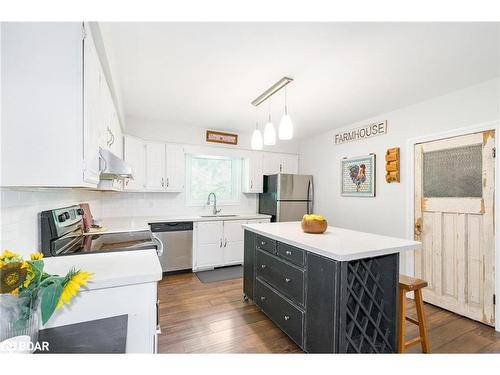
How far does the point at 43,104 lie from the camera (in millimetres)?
979

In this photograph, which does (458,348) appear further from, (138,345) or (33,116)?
(33,116)

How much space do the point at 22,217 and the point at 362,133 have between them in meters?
3.92

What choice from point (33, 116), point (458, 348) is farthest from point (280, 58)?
point (458, 348)

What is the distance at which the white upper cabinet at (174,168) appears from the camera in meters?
3.87

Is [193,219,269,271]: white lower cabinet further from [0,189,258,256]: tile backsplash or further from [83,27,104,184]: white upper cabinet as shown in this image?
[83,27,104,184]: white upper cabinet

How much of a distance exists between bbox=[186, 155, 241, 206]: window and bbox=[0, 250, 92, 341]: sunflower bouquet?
343 cm

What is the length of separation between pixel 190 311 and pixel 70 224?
1.49 m

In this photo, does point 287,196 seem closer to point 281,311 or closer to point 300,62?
point 281,311

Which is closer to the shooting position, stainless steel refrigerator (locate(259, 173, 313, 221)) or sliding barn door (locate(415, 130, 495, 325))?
sliding barn door (locate(415, 130, 495, 325))

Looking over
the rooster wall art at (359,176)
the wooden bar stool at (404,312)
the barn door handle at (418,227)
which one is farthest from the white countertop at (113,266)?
the rooster wall art at (359,176)

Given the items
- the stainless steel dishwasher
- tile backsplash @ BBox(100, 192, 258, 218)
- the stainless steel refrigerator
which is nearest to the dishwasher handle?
the stainless steel dishwasher

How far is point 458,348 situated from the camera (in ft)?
6.54

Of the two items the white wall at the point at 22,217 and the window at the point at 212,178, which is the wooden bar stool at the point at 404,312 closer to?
the white wall at the point at 22,217

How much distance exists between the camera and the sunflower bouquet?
0.75 m
